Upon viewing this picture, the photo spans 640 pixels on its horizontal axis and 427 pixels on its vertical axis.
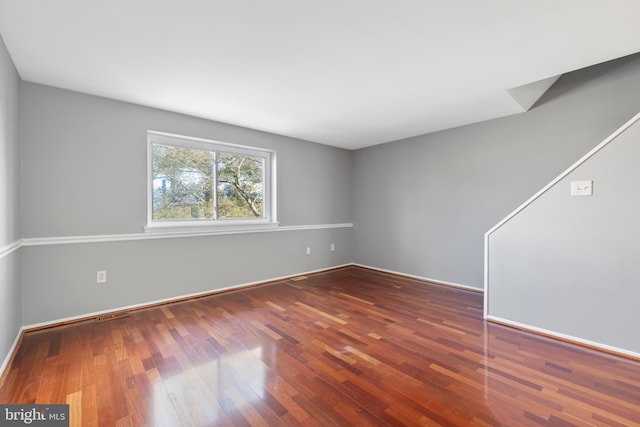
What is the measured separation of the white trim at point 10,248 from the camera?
1816 millimetres

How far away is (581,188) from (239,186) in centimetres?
372

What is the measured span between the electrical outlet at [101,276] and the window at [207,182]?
64 centimetres

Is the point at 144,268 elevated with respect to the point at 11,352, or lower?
elevated

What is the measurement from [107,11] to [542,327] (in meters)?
3.99

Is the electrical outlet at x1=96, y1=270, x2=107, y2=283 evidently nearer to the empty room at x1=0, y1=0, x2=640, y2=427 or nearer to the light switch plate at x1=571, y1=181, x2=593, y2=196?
the empty room at x1=0, y1=0, x2=640, y2=427

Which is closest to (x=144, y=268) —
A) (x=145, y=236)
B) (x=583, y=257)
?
(x=145, y=236)

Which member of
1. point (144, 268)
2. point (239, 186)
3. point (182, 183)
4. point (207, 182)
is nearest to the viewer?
point (144, 268)

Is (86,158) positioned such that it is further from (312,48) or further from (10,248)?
(312,48)

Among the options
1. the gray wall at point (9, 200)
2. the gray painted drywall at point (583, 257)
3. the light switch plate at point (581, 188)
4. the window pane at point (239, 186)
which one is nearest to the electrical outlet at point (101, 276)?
the gray wall at point (9, 200)

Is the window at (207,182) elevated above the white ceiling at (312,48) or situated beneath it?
situated beneath

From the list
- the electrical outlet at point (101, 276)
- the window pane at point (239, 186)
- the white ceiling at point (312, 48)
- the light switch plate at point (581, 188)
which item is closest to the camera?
the white ceiling at point (312, 48)

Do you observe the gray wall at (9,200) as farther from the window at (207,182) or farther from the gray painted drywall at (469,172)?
the gray painted drywall at (469,172)

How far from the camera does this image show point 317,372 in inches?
72.6

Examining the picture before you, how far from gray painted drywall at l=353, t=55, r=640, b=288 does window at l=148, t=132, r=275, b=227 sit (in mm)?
1930
